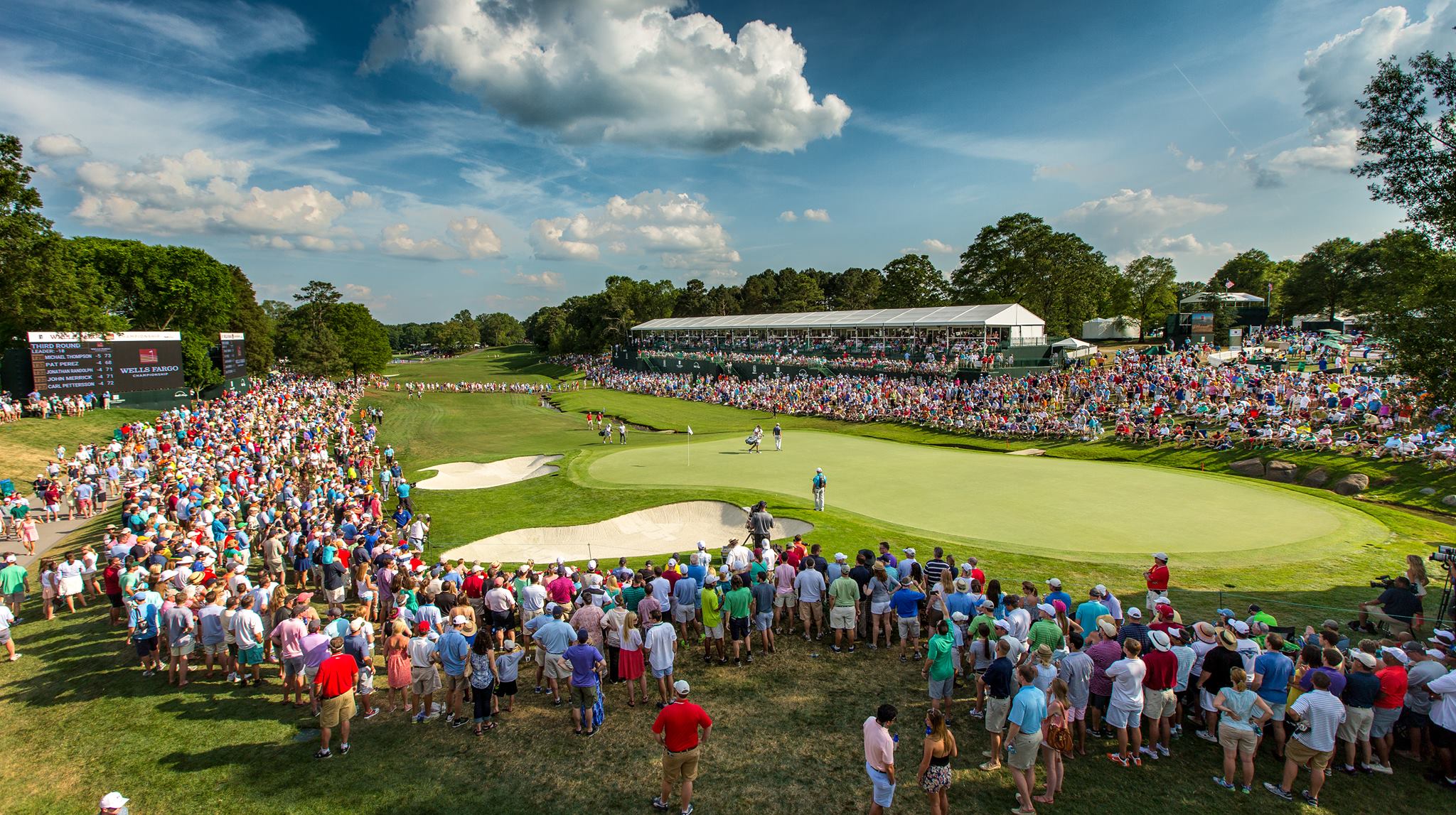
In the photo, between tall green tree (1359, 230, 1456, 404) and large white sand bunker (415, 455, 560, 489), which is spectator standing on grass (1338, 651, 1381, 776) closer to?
tall green tree (1359, 230, 1456, 404)

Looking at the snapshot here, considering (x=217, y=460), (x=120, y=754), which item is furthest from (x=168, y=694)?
(x=217, y=460)

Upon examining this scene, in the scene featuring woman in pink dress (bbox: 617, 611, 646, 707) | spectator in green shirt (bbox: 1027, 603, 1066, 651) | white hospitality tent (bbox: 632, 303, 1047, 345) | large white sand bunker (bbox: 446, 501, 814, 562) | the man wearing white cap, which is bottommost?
large white sand bunker (bbox: 446, 501, 814, 562)

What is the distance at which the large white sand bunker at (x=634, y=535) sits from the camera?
746 inches

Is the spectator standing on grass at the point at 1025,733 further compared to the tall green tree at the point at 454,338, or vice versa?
the tall green tree at the point at 454,338

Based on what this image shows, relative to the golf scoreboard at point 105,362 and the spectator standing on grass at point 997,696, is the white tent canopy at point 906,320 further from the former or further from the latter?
the golf scoreboard at point 105,362

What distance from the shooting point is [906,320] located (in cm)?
5553

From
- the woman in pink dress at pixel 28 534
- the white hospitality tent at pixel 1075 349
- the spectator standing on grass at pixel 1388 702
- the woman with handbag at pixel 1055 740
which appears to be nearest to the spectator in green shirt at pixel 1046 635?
the woman with handbag at pixel 1055 740

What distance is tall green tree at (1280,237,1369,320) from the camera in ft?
248

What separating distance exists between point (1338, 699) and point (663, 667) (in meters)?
8.62

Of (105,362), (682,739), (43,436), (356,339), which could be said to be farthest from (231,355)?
(682,739)

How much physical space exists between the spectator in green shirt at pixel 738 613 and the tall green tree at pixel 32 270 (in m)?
45.0

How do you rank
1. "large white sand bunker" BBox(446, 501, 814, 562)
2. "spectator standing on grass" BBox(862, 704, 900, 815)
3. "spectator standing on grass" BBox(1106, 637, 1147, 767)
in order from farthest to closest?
"large white sand bunker" BBox(446, 501, 814, 562) → "spectator standing on grass" BBox(1106, 637, 1147, 767) → "spectator standing on grass" BBox(862, 704, 900, 815)

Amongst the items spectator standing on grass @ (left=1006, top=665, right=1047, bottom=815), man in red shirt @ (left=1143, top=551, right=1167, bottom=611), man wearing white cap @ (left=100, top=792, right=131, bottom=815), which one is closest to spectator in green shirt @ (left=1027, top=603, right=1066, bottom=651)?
spectator standing on grass @ (left=1006, top=665, right=1047, bottom=815)

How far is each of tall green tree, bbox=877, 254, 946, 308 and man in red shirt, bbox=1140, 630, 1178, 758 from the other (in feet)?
287
